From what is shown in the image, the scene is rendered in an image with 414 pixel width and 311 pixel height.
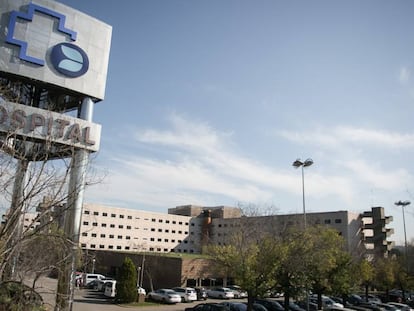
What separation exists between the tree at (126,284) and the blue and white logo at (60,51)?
59.2 feet

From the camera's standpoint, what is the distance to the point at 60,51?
2483 centimetres

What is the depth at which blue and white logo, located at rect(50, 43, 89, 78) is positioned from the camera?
24.7 metres

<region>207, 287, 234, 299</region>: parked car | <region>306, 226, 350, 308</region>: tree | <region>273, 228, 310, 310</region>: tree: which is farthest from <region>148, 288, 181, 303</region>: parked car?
<region>306, 226, 350, 308</region>: tree

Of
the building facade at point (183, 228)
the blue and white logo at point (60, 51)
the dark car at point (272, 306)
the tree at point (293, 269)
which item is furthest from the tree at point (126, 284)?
the building facade at point (183, 228)

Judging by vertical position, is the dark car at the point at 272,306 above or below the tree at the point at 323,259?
below

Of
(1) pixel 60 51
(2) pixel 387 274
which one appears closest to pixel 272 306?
(2) pixel 387 274

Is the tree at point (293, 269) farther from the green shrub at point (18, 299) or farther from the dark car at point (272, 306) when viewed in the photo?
the green shrub at point (18, 299)

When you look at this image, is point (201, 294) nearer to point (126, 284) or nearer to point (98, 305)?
point (126, 284)

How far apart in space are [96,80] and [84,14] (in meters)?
4.75

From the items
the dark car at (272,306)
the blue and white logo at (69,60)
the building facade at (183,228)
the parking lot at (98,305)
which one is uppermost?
the blue and white logo at (69,60)

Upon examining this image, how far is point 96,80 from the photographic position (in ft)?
87.7

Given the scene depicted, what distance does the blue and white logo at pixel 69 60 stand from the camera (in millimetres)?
24703

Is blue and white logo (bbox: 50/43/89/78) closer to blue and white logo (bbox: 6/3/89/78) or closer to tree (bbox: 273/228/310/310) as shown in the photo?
blue and white logo (bbox: 6/3/89/78)

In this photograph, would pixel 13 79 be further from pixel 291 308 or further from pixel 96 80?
pixel 291 308
